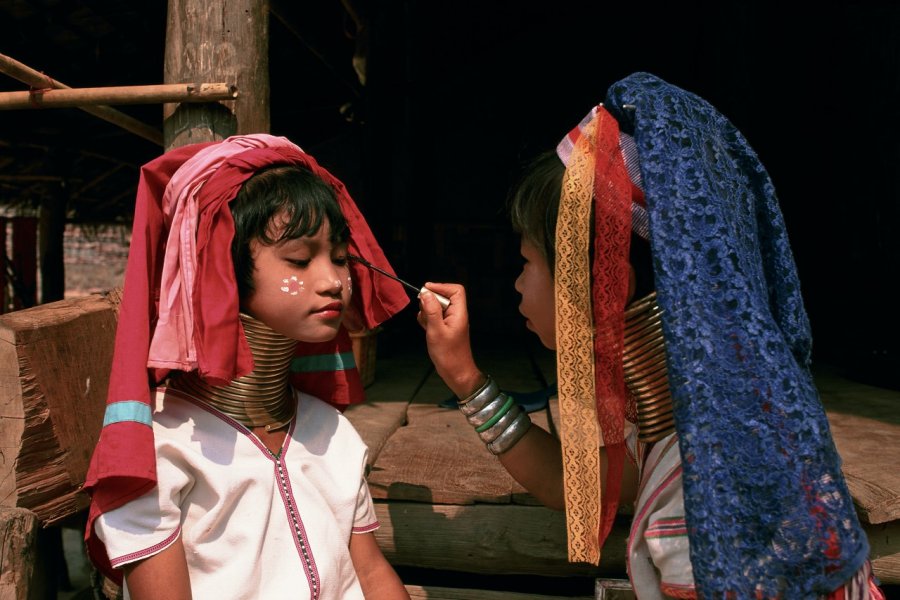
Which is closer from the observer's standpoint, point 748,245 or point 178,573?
point 748,245

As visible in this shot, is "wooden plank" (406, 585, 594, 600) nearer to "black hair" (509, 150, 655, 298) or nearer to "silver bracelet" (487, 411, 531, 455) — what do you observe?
"silver bracelet" (487, 411, 531, 455)

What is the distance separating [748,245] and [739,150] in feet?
0.68

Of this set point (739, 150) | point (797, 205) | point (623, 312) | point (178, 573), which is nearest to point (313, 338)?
point (178, 573)

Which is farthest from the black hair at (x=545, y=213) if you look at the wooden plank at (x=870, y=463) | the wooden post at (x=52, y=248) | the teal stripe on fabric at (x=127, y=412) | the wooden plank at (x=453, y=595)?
the wooden post at (x=52, y=248)

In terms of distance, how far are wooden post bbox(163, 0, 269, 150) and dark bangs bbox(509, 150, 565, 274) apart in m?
1.09

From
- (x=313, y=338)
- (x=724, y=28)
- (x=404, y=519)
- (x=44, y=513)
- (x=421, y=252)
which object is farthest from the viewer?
(x=421, y=252)

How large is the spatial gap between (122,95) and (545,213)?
4.68ft

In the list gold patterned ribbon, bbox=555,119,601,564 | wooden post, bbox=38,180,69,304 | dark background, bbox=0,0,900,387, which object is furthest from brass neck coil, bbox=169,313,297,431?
wooden post, bbox=38,180,69,304

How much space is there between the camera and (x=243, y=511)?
57.4 inches

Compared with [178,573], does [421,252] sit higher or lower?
higher

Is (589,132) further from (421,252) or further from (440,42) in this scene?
→ (440,42)

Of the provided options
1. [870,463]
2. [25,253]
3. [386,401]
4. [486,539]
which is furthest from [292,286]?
[25,253]

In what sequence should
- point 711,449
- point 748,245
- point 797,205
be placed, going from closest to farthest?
point 711,449 → point 748,245 → point 797,205

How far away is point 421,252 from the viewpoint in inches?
245
